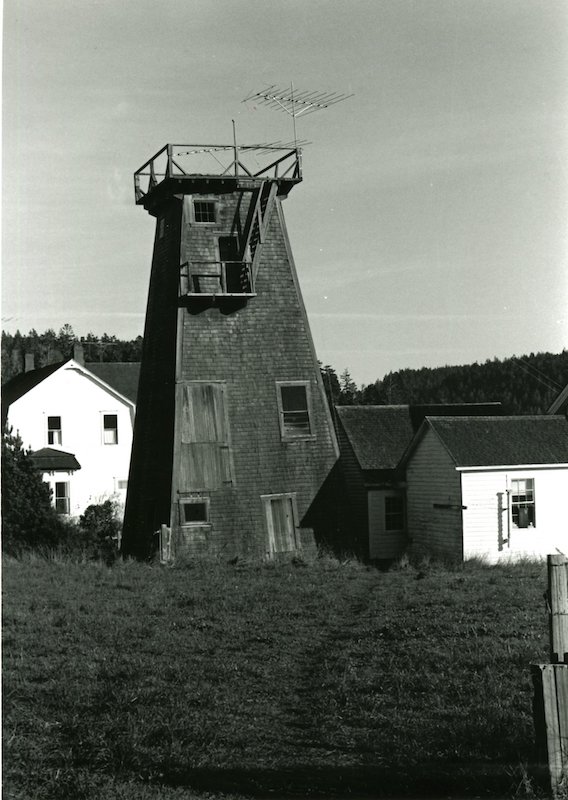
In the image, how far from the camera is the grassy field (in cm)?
809

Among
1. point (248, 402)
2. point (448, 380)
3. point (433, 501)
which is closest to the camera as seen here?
point (248, 402)

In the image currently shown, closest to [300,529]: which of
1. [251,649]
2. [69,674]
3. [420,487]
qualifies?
[420,487]

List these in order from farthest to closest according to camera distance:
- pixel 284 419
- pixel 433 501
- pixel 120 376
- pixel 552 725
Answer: pixel 120 376, pixel 433 501, pixel 284 419, pixel 552 725

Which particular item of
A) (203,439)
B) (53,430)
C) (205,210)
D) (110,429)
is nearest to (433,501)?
(203,439)

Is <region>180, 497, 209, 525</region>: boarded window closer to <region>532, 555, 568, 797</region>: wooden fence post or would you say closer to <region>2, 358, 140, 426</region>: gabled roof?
<region>2, 358, 140, 426</region>: gabled roof

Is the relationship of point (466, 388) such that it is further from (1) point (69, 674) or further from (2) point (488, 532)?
(1) point (69, 674)

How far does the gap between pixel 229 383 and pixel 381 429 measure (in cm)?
773

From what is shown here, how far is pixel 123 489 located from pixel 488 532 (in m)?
23.4

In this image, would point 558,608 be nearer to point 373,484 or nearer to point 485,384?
point 373,484

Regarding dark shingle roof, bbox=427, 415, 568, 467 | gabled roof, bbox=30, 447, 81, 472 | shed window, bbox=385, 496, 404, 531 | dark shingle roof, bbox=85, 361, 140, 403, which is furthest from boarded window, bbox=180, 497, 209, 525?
dark shingle roof, bbox=85, 361, 140, 403

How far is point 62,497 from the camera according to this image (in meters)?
45.0

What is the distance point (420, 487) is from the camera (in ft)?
98.8

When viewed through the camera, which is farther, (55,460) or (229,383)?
(55,460)

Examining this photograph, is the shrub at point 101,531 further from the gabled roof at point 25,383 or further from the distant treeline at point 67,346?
the distant treeline at point 67,346
